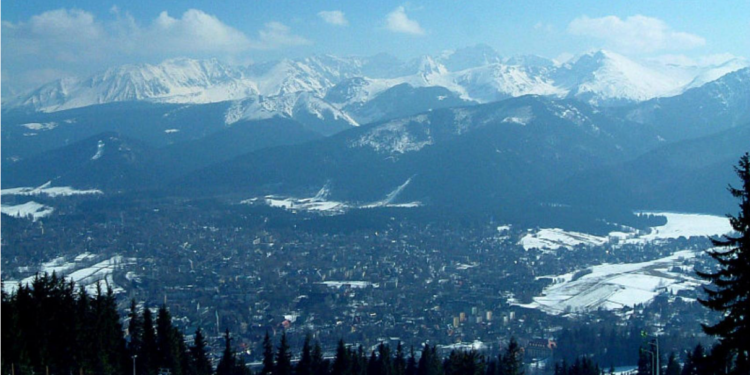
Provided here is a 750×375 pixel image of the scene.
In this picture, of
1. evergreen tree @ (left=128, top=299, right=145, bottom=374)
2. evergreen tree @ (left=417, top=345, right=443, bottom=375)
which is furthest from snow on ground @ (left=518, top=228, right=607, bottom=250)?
evergreen tree @ (left=128, top=299, right=145, bottom=374)

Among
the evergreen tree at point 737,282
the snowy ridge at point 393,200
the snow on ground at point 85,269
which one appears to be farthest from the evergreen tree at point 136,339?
the snowy ridge at point 393,200

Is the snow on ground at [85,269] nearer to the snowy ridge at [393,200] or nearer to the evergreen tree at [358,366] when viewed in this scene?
the evergreen tree at [358,366]

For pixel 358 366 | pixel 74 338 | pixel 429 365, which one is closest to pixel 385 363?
pixel 358 366

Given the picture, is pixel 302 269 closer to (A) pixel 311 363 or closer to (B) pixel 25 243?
(B) pixel 25 243

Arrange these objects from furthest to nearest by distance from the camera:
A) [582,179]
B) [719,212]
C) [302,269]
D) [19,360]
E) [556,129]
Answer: [556,129], [582,179], [719,212], [302,269], [19,360]

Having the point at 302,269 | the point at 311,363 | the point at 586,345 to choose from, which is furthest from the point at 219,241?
the point at 311,363

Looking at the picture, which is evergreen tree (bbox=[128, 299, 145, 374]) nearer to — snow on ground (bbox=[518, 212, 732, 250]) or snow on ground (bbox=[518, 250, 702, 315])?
snow on ground (bbox=[518, 250, 702, 315])
